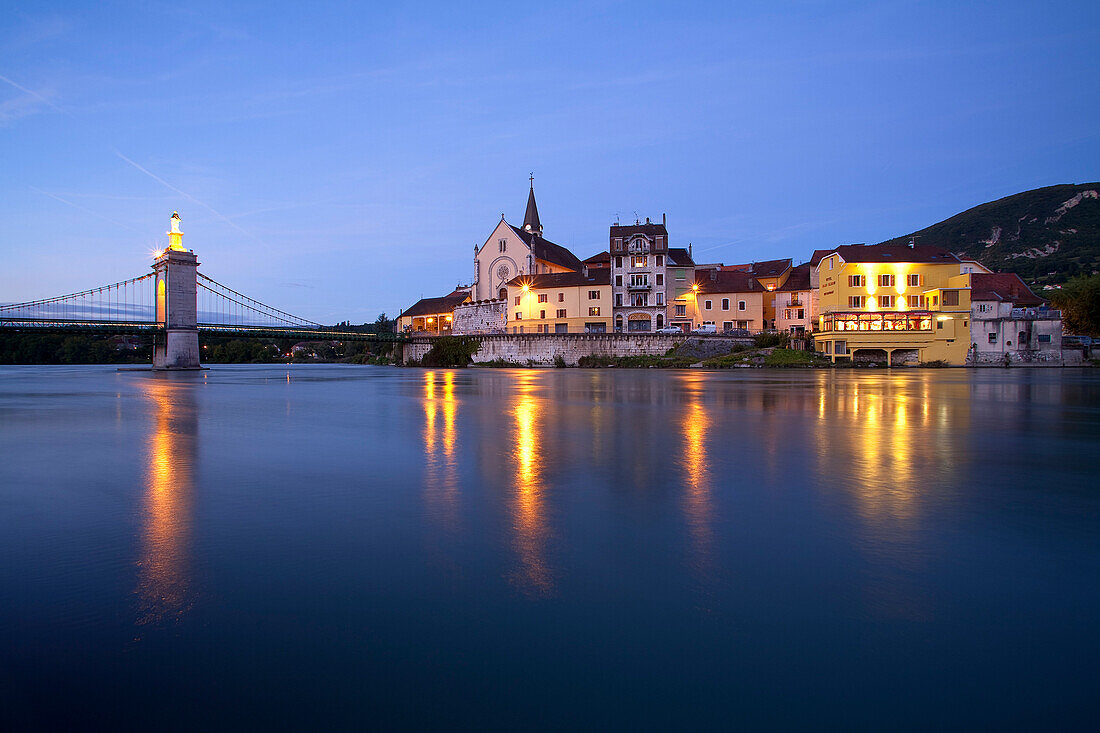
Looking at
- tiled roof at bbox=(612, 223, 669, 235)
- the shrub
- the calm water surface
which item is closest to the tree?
tiled roof at bbox=(612, 223, 669, 235)

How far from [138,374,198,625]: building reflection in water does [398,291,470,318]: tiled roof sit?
77684 mm

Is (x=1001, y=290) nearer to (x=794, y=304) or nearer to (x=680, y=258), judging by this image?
(x=794, y=304)

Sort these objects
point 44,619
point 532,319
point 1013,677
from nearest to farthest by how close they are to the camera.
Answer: point 1013,677, point 44,619, point 532,319

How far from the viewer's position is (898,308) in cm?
5575

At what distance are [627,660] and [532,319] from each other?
226 feet

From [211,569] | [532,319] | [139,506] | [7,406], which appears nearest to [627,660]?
[211,569]

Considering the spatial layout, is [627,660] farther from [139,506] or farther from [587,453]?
[587,453]

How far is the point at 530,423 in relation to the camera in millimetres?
14656

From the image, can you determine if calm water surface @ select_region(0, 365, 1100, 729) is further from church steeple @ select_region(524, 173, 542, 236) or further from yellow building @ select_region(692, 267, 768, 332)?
church steeple @ select_region(524, 173, 542, 236)

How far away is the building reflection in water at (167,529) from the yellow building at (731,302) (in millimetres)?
59331

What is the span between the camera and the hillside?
122625 mm

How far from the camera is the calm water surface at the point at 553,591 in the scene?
3051 mm

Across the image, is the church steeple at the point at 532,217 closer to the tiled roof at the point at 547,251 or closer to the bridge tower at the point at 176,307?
the tiled roof at the point at 547,251

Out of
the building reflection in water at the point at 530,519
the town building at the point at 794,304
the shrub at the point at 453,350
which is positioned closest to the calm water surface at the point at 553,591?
the building reflection in water at the point at 530,519
